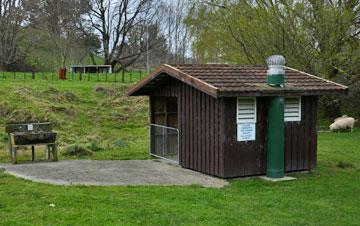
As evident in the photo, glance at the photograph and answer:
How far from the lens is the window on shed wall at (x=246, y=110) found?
12.5 meters

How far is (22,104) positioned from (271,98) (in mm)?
17252

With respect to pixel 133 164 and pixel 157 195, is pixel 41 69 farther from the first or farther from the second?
pixel 157 195

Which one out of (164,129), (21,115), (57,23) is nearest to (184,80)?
(164,129)

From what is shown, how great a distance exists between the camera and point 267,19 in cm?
2509

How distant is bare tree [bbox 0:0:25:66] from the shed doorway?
37.0 meters

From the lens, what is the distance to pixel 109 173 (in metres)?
12.9

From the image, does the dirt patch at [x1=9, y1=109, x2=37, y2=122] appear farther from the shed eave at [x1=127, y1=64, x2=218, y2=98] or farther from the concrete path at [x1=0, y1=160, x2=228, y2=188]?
the shed eave at [x1=127, y1=64, x2=218, y2=98]

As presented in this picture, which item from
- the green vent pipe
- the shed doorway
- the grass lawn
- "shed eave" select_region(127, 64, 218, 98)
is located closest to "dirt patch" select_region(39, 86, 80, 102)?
the grass lawn

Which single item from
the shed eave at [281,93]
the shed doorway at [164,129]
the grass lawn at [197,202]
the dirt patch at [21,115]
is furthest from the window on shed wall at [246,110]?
the dirt patch at [21,115]

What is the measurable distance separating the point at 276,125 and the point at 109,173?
4086 mm

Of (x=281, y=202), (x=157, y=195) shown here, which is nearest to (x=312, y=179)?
(x=281, y=202)

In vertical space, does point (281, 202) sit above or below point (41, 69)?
below

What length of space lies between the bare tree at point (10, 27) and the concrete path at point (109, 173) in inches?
1506

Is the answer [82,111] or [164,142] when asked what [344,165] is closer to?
[164,142]
